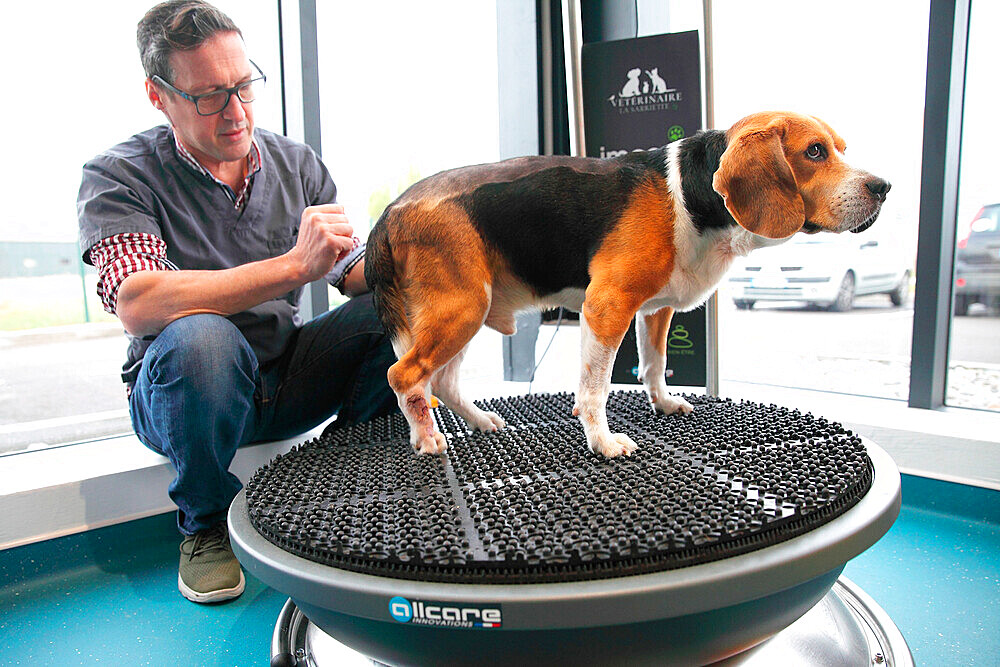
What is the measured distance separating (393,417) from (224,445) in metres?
0.42

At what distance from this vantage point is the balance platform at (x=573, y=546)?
0.84 metres

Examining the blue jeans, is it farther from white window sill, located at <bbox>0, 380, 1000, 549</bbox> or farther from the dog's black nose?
the dog's black nose

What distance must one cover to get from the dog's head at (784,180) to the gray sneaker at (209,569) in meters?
1.28

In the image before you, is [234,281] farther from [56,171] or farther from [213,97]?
[56,171]

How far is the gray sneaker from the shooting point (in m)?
1.45

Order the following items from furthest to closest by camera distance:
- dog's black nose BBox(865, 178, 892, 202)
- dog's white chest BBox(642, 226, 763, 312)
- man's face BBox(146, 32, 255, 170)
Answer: man's face BBox(146, 32, 255, 170) < dog's white chest BBox(642, 226, 763, 312) < dog's black nose BBox(865, 178, 892, 202)

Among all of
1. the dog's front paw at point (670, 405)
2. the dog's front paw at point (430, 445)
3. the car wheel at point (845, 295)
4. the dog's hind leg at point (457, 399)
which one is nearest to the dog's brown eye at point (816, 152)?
the dog's front paw at point (670, 405)

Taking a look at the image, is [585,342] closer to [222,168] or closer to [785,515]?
[785,515]

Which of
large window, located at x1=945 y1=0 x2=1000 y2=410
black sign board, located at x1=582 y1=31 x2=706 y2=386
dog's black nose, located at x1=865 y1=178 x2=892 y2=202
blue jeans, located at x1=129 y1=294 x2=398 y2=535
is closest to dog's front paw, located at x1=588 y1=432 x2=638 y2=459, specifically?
dog's black nose, located at x1=865 y1=178 x2=892 y2=202

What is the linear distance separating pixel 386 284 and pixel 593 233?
424 millimetres

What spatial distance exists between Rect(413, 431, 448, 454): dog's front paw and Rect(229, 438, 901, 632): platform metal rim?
1.30 feet

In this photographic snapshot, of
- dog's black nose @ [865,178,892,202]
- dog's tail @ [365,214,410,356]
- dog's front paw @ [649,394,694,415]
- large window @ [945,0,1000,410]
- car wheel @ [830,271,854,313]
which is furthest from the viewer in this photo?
car wheel @ [830,271,854,313]

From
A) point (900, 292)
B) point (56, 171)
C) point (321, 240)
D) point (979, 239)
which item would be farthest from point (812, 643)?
point (56, 171)

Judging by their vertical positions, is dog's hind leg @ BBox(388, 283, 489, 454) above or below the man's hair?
below
